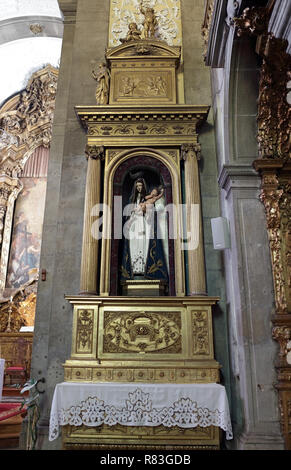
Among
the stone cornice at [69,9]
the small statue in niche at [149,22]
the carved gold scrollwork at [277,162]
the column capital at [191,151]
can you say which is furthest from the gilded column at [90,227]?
the stone cornice at [69,9]

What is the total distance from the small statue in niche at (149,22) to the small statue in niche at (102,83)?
115 centimetres

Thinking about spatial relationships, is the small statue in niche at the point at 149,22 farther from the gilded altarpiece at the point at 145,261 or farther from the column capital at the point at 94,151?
the column capital at the point at 94,151

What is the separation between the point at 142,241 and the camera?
600 centimetres

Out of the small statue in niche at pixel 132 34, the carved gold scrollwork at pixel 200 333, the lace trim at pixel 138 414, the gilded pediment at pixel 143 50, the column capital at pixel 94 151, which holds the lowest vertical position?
the lace trim at pixel 138 414

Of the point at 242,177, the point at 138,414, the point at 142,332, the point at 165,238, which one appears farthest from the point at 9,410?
the point at 242,177

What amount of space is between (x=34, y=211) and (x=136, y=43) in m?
8.19

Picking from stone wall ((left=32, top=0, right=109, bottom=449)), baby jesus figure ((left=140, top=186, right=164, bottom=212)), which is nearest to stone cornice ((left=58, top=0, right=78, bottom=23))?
Answer: stone wall ((left=32, top=0, right=109, bottom=449))

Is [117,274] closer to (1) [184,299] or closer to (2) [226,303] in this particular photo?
(1) [184,299]

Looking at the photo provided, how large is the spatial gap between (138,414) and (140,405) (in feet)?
0.32

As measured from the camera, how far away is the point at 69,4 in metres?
7.55

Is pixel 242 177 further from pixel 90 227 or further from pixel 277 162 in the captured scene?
pixel 90 227

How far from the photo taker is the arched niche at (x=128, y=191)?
221 inches
